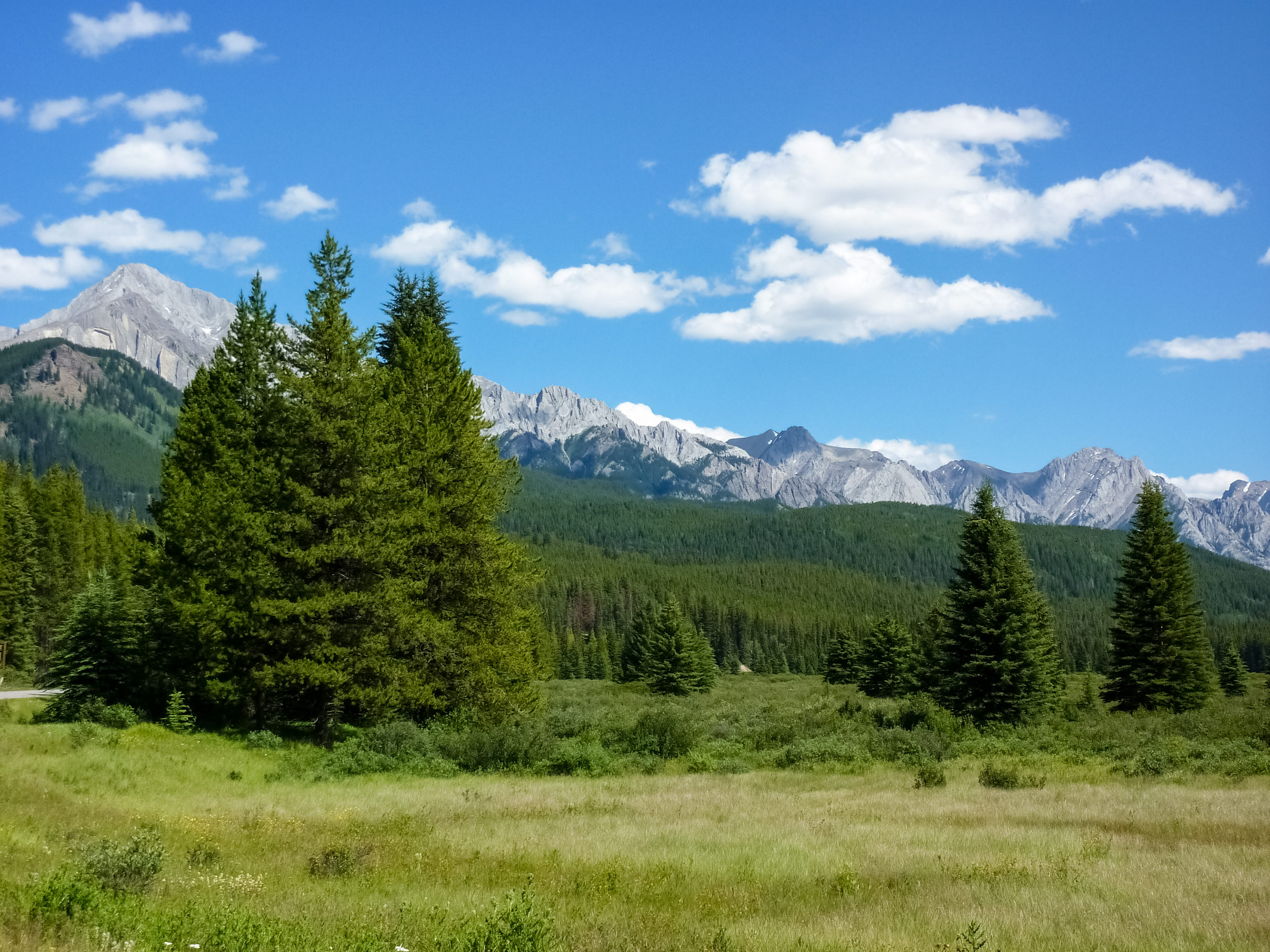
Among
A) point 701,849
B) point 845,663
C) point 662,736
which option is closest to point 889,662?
point 845,663

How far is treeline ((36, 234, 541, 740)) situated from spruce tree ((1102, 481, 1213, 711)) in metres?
33.3

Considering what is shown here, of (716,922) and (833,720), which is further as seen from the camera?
(833,720)

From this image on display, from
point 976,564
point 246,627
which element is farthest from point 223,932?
point 976,564

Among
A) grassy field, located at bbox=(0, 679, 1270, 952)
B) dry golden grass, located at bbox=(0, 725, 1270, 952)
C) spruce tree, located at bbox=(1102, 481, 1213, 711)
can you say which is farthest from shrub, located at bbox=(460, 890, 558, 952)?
spruce tree, located at bbox=(1102, 481, 1213, 711)

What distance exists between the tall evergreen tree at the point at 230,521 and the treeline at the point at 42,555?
2384cm

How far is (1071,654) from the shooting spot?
145 m

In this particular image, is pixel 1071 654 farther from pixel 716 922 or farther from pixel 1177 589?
pixel 716 922

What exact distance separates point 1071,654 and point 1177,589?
113 m

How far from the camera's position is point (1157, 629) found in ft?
146

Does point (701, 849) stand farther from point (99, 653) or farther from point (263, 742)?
point (99, 653)

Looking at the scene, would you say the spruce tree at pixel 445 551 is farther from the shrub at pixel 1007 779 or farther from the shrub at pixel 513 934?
the shrub at pixel 513 934

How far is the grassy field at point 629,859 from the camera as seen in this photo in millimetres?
8258

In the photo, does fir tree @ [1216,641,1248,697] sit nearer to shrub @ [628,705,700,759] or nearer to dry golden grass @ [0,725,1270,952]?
dry golden grass @ [0,725,1270,952]

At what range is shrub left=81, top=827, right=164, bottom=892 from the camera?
893 cm
